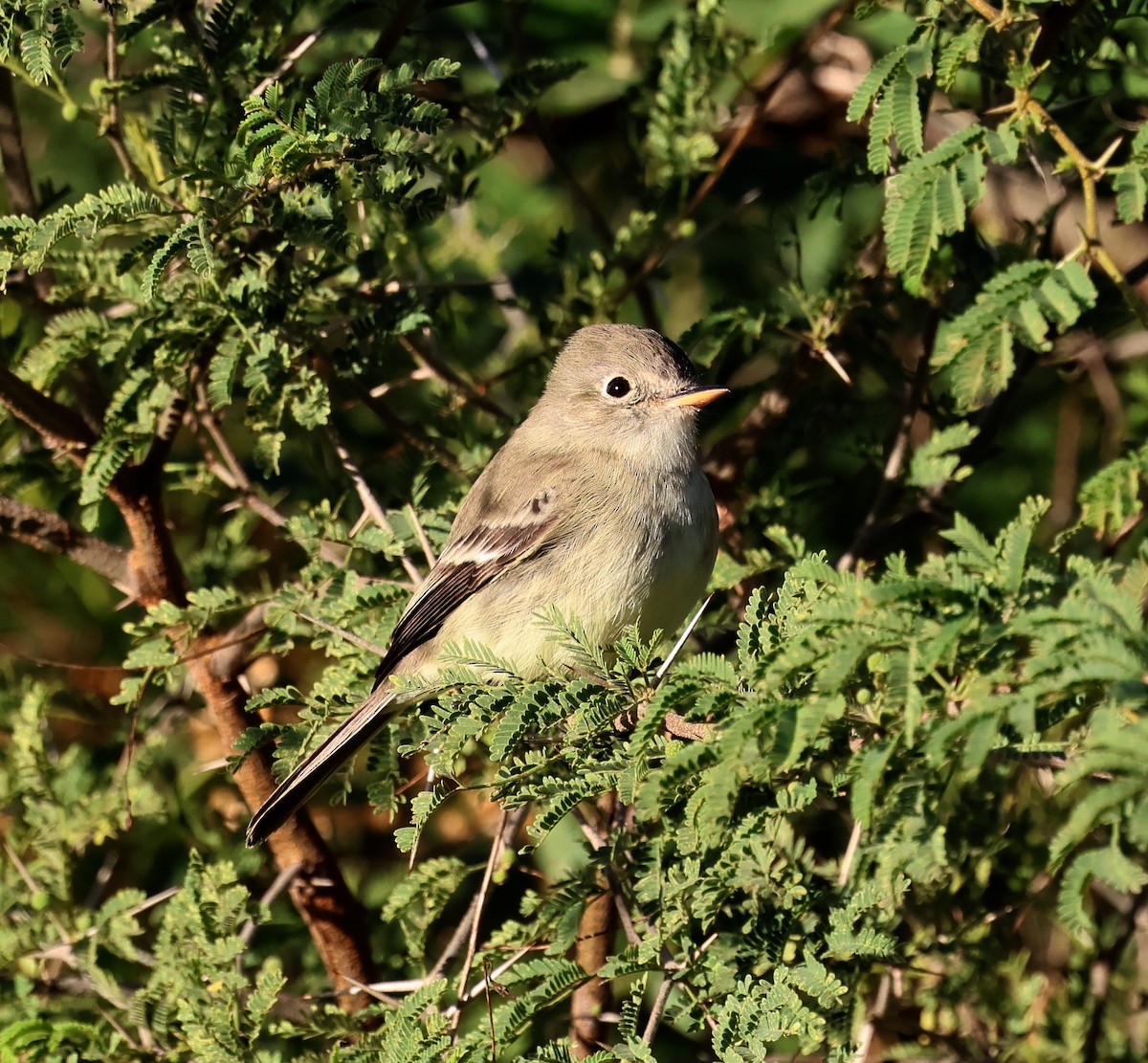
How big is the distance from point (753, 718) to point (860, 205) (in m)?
4.06

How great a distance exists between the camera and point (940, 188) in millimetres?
3396

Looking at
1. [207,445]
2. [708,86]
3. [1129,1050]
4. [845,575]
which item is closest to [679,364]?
[708,86]

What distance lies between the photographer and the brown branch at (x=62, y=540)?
4098mm

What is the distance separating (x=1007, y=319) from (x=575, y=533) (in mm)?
1465

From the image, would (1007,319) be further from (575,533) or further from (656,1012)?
(656,1012)

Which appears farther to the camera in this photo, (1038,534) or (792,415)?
(1038,534)

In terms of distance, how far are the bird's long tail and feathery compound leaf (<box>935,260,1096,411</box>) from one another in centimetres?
179

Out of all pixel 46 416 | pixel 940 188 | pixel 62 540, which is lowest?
pixel 62 540

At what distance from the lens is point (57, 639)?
5.31 meters

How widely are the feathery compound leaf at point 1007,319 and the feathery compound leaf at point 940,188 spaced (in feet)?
0.75

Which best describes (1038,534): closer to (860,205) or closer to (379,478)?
(860,205)

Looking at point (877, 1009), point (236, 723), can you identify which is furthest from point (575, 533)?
point (877, 1009)

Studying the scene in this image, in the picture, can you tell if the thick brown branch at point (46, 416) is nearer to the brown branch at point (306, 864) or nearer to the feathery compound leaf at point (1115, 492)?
the brown branch at point (306, 864)

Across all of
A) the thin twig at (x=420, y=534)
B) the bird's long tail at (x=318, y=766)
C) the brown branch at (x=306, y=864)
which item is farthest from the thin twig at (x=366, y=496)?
the brown branch at (x=306, y=864)
